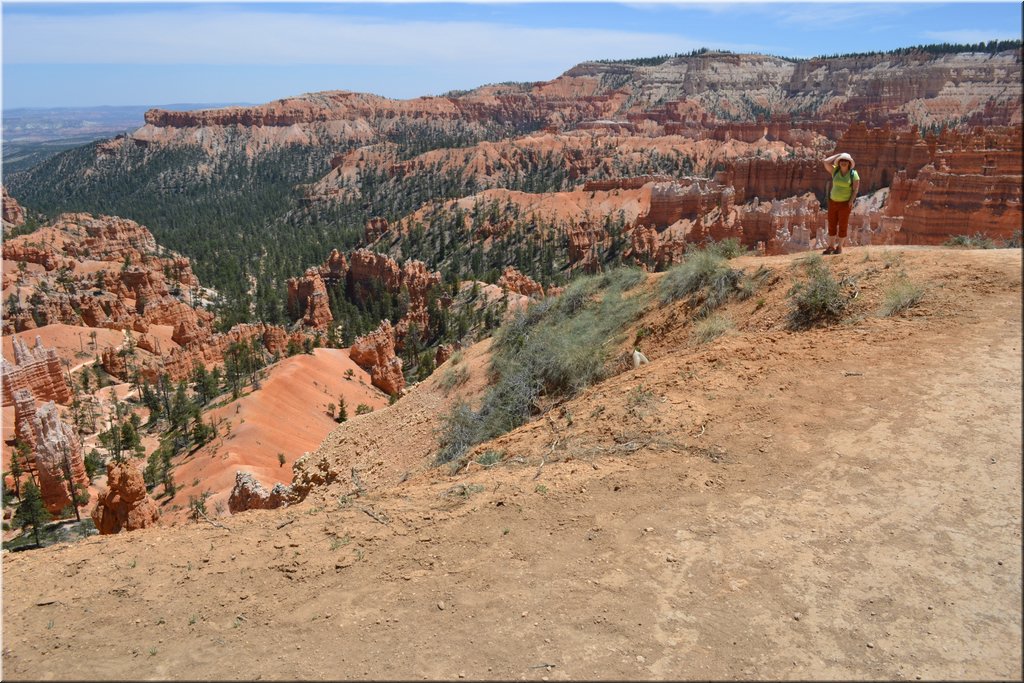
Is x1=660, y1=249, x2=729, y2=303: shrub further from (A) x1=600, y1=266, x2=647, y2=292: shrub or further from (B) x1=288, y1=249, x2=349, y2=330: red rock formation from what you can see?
(B) x1=288, y1=249, x2=349, y2=330: red rock formation

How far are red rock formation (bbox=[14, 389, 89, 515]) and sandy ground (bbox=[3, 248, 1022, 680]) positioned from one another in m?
16.1

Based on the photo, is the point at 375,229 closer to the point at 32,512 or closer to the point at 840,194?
the point at 32,512

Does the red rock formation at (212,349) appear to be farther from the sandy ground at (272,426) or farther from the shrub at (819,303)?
the shrub at (819,303)

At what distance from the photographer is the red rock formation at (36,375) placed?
2858 centimetres

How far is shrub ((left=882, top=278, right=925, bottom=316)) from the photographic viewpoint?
30.1 feet

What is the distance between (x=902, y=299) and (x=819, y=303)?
1.07 metres

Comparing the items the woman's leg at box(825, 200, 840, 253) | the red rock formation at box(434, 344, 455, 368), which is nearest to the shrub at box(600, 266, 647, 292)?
the woman's leg at box(825, 200, 840, 253)

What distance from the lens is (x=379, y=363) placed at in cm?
3575

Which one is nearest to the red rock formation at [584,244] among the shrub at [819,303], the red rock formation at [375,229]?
the red rock formation at [375,229]

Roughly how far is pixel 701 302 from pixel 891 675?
26.6ft

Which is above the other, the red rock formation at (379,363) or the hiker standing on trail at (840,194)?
the hiker standing on trail at (840,194)

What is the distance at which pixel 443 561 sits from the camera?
6266mm

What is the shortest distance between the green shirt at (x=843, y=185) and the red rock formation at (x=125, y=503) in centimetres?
1587

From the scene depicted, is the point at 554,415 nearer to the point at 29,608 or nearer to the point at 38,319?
the point at 29,608
